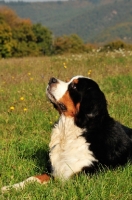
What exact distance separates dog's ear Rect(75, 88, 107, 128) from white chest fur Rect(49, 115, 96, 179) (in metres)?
0.13

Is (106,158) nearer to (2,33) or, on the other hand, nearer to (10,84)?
(10,84)

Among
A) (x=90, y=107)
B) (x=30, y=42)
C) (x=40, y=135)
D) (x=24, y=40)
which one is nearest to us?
(x=90, y=107)

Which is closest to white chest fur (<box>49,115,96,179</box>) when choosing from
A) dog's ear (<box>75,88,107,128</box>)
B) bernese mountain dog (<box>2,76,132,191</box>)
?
bernese mountain dog (<box>2,76,132,191</box>)

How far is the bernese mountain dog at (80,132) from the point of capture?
3926 millimetres

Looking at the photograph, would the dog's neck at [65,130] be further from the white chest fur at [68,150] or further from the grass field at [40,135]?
the grass field at [40,135]

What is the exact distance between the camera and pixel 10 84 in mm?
9648

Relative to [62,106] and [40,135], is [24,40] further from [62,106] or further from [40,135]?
[62,106]

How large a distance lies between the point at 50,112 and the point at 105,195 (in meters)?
3.51

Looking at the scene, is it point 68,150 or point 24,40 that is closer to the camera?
point 68,150

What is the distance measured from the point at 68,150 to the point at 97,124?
0.47 meters

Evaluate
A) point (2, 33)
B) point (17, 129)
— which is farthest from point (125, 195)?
point (2, 33)

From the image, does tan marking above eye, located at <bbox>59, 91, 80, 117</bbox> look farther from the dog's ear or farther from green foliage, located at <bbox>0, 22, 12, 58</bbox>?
green foliage, located at <bbox>0, 22, 12, 58</bbox>

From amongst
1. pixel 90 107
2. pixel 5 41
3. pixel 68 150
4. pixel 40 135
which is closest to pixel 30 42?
pixel 5 41

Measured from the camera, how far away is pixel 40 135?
570 centimetres
